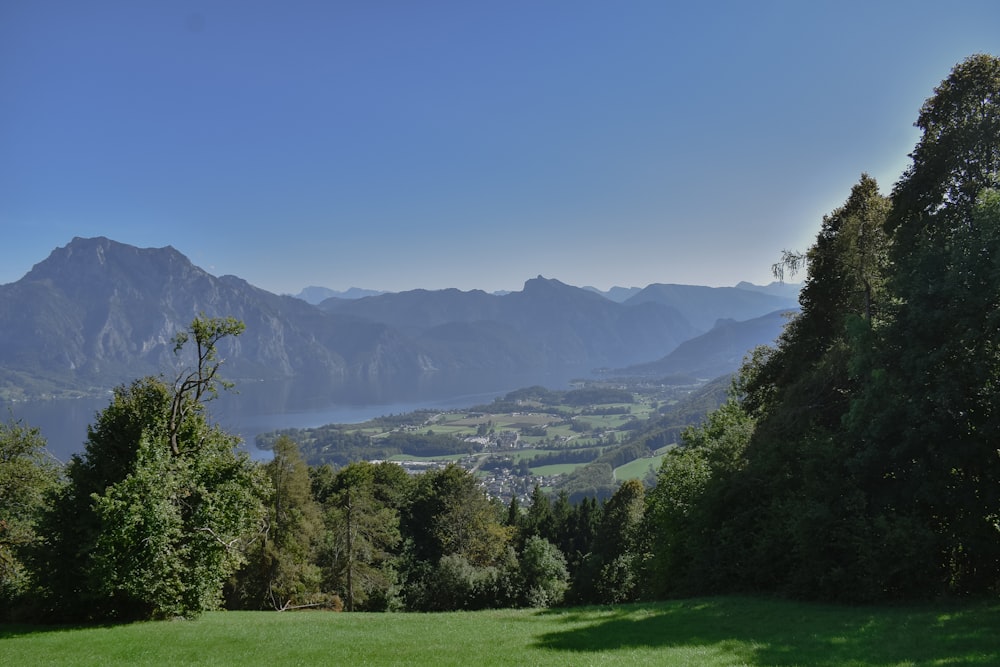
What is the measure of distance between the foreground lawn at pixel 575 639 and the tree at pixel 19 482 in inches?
228

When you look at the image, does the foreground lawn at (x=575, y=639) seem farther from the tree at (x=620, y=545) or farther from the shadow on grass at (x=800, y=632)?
the tree at (x=620, y=545)

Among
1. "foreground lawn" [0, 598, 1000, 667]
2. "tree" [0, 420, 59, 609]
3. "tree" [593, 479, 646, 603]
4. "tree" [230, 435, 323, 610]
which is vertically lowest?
"tree" [593, 479, 646, 603]

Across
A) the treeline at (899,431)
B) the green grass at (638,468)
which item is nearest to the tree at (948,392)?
the treeline at (899,431)

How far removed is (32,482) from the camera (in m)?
20.8

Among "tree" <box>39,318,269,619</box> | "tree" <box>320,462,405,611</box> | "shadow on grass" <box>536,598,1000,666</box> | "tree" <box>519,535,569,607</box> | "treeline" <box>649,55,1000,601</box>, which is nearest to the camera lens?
"shadow on grass" <box>536,598,1000,666</box>

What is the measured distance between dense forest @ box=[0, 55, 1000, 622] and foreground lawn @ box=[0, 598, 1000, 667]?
1401 millimetres

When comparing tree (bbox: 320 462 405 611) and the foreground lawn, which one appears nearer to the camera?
the foreground lawn

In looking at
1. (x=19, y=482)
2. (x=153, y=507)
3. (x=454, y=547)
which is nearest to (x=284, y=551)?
(x=19, y=482)

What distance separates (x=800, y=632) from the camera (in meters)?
11.6

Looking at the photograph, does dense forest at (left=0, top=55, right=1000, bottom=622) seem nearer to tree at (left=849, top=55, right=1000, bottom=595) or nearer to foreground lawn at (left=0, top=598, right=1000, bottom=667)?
tree at (left=849, top=55, right=1000, bottom=595)

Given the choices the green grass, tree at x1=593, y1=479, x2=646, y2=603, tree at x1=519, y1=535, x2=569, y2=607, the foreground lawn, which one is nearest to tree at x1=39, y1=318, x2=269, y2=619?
the foreground lawn

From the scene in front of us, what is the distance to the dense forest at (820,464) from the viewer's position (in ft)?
44.3

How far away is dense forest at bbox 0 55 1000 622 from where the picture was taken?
13.5 m

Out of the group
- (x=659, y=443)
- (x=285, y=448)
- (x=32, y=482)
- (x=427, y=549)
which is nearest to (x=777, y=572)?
(x=285, y=448)
